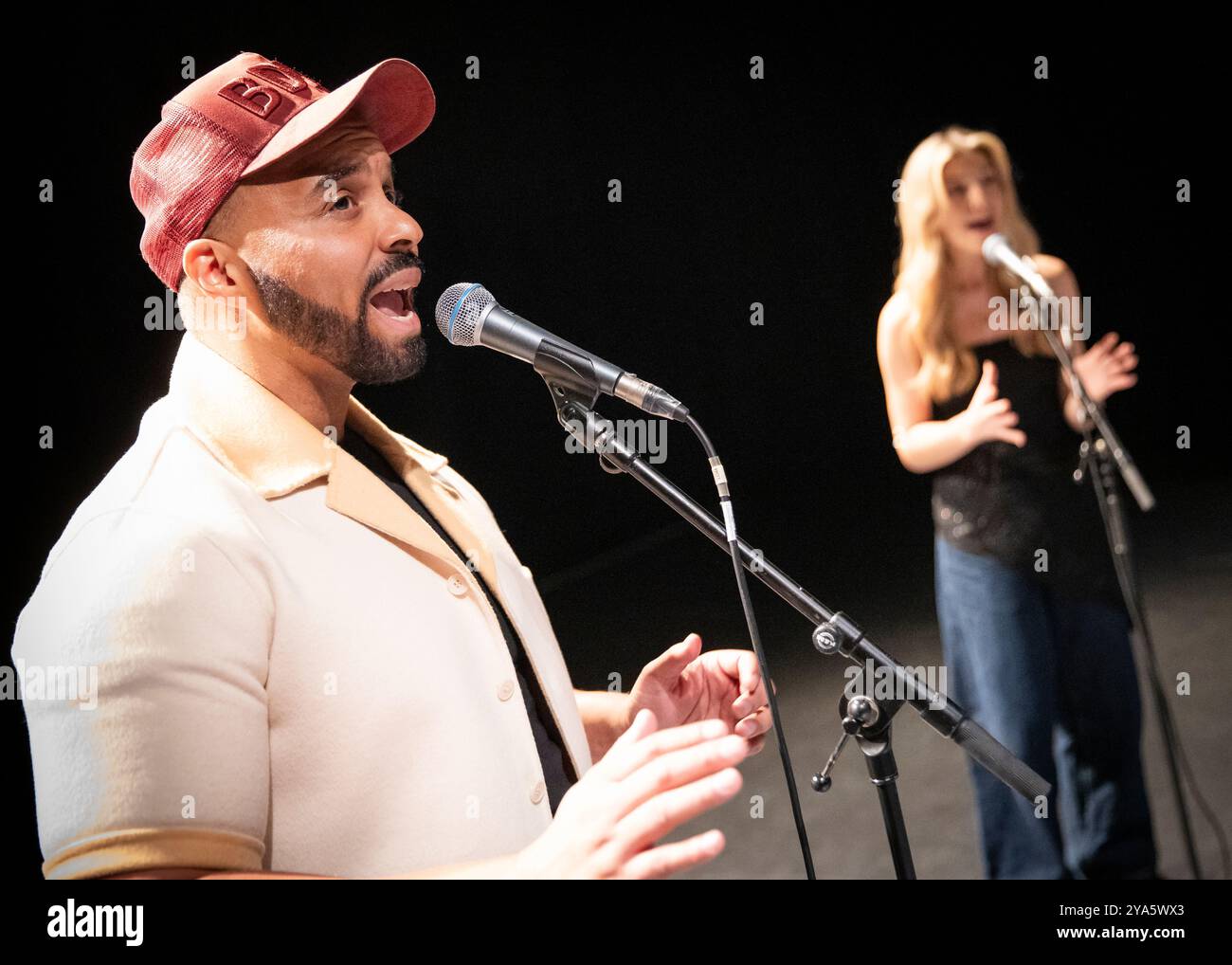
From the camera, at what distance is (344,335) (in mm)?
1729

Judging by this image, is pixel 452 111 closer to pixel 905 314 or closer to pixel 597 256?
pixel 597 256

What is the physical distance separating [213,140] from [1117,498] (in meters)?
1.94

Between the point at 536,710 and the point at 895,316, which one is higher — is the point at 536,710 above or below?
below

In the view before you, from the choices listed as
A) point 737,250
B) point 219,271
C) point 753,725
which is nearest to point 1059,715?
point 753,725

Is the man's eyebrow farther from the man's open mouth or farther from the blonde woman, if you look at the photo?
the blonde woman

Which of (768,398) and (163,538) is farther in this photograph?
(768,398)

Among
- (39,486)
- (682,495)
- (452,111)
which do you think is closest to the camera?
(682,495)

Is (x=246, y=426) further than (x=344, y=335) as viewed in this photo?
No

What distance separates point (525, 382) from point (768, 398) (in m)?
0.55

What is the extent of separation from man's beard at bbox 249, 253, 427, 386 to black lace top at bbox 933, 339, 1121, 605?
4.14ft

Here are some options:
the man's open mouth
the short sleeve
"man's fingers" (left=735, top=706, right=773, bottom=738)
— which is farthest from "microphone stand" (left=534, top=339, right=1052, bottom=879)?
the short sleeve

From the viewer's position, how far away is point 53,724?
53.7 inches

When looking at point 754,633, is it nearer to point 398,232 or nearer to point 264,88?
point 398,232
